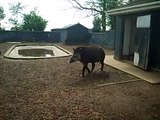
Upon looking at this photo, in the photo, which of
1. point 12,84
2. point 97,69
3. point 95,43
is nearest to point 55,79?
point 12,84

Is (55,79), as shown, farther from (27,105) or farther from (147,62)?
(147,62)

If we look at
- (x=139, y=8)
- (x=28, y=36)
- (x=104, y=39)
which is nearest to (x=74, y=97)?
(x=139, y=8)

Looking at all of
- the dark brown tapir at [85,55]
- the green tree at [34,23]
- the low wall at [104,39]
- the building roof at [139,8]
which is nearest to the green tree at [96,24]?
the low wall at [104,39]

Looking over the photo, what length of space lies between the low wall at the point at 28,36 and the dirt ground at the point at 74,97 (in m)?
23.0

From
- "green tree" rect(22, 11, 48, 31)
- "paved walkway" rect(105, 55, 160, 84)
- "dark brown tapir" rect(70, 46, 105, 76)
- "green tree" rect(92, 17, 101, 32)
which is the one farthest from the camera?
"green tree" rect(22, 11, 48, 31)

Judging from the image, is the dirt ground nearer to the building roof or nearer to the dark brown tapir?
the dark brown tapir

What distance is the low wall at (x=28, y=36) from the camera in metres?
31.0

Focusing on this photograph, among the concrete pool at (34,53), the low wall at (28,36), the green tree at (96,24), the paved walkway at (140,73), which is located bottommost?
the concrete pool at (34,53)

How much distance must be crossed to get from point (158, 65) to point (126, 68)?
4.23 feet

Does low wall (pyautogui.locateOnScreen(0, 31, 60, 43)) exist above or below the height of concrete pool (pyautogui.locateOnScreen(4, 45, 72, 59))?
above

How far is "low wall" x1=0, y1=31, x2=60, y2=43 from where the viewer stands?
3100 cm

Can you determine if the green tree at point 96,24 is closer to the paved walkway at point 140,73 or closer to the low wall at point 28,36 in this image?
the low wall at point 28,36

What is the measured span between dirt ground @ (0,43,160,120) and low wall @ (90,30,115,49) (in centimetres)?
1146

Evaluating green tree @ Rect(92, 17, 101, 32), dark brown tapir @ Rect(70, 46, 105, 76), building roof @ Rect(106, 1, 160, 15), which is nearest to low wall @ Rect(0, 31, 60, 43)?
green tree @ Rect(92, 17, 101, 32)
